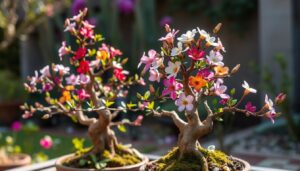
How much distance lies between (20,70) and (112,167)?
31.7ft

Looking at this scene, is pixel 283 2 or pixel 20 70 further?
pixel 20 70

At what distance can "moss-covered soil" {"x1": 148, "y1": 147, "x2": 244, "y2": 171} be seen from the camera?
1811mm

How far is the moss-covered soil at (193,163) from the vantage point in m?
1.81

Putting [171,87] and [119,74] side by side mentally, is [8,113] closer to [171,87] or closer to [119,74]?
[119,74]

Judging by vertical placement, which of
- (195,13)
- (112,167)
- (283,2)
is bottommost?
(112,167)

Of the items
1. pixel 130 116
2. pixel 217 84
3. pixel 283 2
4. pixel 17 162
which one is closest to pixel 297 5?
pixel 283 2

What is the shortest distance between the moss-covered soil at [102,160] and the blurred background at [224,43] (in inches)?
109

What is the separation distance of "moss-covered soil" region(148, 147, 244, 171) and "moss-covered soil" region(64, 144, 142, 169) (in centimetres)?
34

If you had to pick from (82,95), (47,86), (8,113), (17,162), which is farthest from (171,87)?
(8,113)

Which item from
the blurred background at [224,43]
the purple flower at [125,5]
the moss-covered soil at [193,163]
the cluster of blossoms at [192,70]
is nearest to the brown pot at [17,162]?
the blurred background at [224,43]

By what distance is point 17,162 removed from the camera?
13.9 ft

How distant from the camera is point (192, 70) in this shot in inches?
71.1

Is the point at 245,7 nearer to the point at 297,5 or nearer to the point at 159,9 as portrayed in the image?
the point at 297,5

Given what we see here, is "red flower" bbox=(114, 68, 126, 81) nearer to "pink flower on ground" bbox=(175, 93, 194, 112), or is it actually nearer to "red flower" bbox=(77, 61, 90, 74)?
"red flower" bbox=(77, 61, 90, 74)
